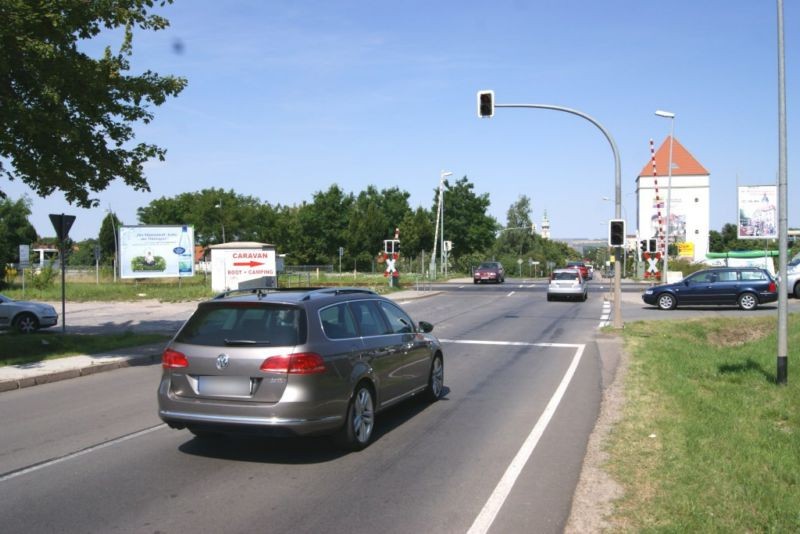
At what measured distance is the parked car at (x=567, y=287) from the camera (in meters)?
32.3

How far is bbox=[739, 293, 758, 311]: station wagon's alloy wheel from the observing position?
1022 inches

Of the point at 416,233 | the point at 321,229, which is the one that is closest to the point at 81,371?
the point at 416,233

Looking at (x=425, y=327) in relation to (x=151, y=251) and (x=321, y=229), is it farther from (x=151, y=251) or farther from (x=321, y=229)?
(x=321, y=229)

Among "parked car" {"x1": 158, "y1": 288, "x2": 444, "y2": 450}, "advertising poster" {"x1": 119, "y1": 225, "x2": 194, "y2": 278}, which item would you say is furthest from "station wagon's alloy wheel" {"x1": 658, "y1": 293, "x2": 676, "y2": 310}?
"advertising poster" {"x1": 119, "y1": 225, "x2": 194, "y2": 278}

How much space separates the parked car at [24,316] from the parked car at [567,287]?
2118cm

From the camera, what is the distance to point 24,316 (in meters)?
19.9

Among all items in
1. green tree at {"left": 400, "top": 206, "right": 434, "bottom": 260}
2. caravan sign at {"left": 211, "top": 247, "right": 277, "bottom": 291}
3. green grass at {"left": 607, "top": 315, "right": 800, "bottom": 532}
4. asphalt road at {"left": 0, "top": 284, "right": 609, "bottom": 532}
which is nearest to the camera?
green grass at {"left": 607, "top": 315, "right": 800, "bottom": 532}

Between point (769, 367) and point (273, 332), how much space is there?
975 centimetres

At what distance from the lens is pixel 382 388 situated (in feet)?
24.4

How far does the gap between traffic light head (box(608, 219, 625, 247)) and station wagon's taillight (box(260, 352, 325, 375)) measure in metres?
13.5

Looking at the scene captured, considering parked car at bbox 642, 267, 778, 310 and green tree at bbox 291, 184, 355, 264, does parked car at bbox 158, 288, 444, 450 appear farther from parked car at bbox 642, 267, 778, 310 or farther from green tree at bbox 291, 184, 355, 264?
green tree at bbox 291, 184, 355, 264

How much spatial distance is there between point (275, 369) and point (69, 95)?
911 centimetres

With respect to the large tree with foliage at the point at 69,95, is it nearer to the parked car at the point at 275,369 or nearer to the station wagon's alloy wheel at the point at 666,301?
the parked car at the point at 275,369

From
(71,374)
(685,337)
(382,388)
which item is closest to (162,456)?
(382,388)
